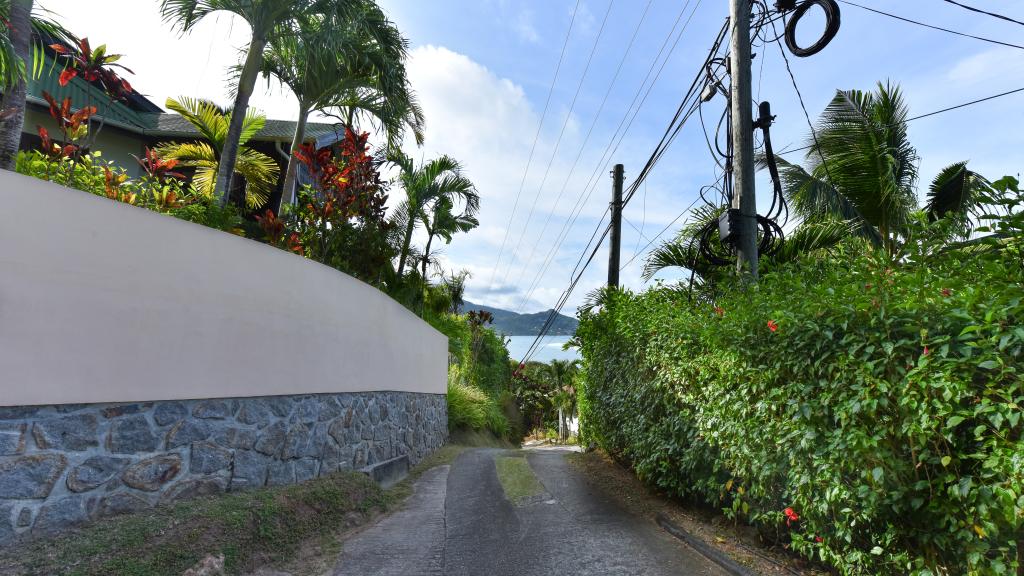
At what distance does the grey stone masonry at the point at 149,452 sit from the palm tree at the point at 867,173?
34.8 feet

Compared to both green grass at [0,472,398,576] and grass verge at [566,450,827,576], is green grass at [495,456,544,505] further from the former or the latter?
green grass at [0,472,398,576]

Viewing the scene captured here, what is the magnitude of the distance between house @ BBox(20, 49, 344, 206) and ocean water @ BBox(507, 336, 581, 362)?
6.92m

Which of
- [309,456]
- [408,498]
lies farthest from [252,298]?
[408,498]

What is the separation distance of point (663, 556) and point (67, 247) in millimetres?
5071

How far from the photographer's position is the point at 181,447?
4230mm

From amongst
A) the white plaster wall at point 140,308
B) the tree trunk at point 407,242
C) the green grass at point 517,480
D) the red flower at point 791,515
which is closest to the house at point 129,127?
the tree trunk at point 407,242

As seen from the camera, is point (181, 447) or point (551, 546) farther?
point (551, 546)

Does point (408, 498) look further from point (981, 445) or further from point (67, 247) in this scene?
point (981, 445)

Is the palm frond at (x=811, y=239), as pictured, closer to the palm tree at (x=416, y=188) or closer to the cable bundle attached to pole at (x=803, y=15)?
the cable bundle attached to pole at (x=803, y=15)

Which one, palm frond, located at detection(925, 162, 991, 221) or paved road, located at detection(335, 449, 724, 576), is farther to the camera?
palm frond, located at detection(925, 162, 991, 221)

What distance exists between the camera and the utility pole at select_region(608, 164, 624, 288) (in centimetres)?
1252

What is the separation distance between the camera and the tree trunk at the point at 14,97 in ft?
15.5

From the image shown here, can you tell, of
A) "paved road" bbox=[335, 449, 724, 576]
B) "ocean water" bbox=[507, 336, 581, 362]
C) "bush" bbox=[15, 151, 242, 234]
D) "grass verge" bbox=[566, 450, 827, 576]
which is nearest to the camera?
"grass verge" bbox=[566, 450, 827, 576]

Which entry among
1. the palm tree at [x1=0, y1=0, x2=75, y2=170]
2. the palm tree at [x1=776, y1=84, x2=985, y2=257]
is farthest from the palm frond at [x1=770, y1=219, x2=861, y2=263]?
the palm tree at [x1=0, y1=0, x2=75, y2=170]
